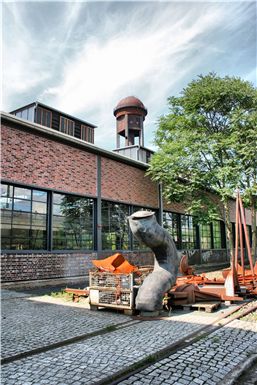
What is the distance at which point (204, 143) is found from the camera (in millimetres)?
16531

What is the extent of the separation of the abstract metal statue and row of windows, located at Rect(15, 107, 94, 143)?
1308cm

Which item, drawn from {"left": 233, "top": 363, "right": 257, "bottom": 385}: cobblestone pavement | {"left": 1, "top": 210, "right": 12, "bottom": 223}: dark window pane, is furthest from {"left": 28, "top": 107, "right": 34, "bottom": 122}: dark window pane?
{"left": 233, "top": 363, "right": 257, "bottom": 385}: cobblestone pavement

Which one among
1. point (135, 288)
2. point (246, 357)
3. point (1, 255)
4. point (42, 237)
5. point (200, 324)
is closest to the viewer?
point (246, 357)

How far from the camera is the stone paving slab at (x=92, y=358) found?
3.43m

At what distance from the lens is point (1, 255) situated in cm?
1018

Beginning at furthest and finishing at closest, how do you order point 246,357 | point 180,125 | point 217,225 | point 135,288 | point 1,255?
point 217,225, point 180,125, point 1,255, point 135,288, point 246,357

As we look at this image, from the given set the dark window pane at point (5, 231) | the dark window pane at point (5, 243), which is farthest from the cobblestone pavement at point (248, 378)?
the dark window pane at point (5, 231)

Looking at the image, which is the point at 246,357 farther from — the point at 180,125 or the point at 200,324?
the point at 180,125

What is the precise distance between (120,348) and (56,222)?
8352mm

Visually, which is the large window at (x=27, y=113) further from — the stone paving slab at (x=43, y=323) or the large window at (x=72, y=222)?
the stone paving slab at (x=43, y=323)

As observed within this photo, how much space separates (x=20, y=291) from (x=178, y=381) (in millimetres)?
8047

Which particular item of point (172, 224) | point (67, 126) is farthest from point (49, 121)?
point (172, 224)

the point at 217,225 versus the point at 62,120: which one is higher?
the point at 62,120

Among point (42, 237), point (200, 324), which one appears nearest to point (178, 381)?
point (200, 324)
